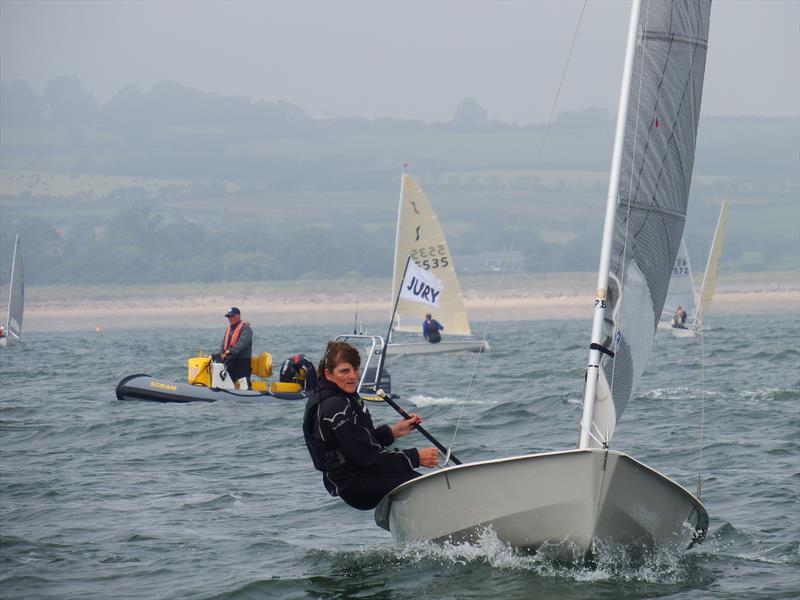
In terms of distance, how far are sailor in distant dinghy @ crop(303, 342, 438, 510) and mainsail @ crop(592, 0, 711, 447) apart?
4.29 ft

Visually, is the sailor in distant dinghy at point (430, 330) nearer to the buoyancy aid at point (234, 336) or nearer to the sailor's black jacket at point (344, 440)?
the buoyancy aid at point (234, 336)

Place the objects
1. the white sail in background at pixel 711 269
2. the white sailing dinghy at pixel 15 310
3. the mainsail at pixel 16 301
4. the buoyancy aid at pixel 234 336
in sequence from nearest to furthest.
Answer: the buoyancy aid at pixel 234 336, the mainsail at pixel 16 301, the white sail in background at pixel 711 269, the white sailing dinghy at pixel 15 310

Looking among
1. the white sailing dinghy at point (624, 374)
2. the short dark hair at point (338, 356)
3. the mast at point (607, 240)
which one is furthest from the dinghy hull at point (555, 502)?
the short dark hair at point (338, 356)

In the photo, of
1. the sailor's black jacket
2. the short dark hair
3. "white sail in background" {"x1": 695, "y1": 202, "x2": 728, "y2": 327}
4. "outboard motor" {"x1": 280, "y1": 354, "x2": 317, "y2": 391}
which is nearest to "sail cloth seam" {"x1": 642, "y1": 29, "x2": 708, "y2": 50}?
the short dark hair

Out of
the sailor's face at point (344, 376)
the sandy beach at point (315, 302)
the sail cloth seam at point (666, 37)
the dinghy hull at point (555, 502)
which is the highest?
the sail cloth seam at point (666, 37)

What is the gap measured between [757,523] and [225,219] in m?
181

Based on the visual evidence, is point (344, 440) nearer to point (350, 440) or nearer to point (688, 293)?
point (350, 440)

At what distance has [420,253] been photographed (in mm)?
32406

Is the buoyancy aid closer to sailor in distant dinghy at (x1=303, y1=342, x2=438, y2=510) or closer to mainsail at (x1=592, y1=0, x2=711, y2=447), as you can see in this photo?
sailor in distant dinghy at (x1=303, y1=342, x2=438, y2=510)

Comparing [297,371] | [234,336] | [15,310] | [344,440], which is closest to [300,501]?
[344,440]

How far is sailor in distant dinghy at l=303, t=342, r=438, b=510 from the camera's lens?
815 centimetres

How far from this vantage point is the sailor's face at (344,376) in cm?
811

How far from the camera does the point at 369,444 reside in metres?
8.22

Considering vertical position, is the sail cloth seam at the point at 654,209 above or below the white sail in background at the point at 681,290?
above
